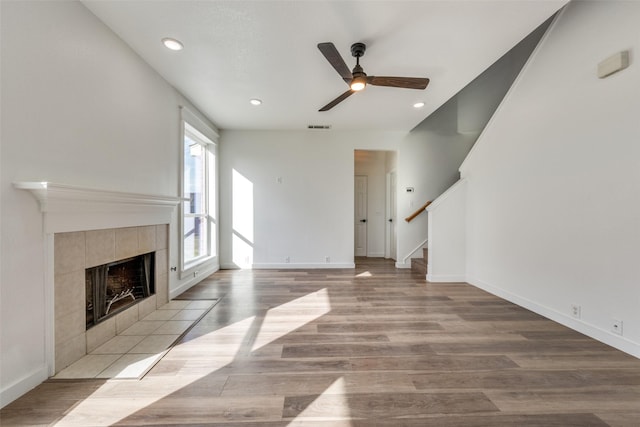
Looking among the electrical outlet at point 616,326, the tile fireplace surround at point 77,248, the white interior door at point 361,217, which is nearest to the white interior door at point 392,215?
the white interior door at point 361,217

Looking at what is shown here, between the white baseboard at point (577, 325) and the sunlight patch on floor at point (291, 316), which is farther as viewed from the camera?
the sunlight patch on floor at point (291, 316)

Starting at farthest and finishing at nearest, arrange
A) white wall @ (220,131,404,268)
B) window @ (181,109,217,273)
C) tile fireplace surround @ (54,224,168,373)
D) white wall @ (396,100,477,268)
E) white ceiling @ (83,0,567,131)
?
white wall @ (396,100,477,268) < white wall @ (220,131,404,268) < window @ (181,109,217,273) < white ceiling @ (83,0,567,131) < tile fireplace surround @ (54,224,168,373)

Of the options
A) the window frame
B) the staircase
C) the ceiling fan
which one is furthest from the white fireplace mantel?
the staircase

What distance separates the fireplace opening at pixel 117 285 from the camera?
2.10m

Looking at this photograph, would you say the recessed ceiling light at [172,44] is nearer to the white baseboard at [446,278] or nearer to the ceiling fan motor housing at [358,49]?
the ceiling fan motor housing at [358,49]

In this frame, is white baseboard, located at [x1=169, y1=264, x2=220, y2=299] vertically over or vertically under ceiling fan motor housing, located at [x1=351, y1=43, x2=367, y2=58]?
under

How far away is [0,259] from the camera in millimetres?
1421

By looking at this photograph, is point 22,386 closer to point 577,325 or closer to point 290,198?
point 290,198

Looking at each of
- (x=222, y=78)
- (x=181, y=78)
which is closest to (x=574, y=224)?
(x=222, y=78)

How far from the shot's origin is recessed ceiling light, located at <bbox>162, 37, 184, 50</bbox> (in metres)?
2.31

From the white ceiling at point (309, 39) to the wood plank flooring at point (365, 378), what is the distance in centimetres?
270

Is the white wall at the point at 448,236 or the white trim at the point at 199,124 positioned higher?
the white trim at the point at 199,124

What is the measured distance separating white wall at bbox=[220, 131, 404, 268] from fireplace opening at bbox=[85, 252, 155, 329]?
2.13 meters

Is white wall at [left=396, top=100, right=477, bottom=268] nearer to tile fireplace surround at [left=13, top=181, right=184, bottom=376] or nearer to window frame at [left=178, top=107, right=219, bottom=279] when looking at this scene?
window frame at [left=178, top=107, right=219, bottom=279]
